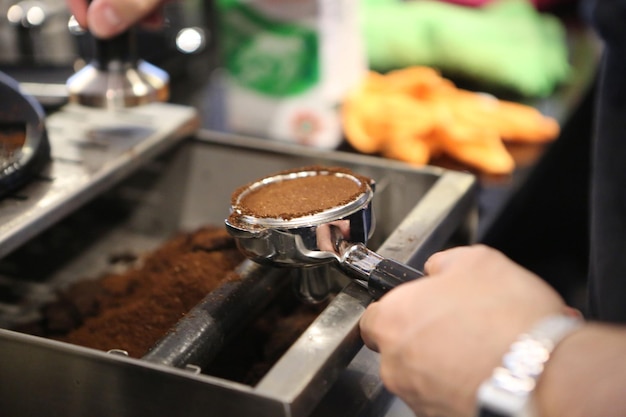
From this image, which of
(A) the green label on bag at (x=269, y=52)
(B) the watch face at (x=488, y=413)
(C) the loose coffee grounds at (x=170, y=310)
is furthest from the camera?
(A) the green label on bag at (x=269, y=52)

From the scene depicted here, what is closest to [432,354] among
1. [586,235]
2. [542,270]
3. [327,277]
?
[327,277]

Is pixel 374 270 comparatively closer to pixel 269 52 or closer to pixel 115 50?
pixel 115 50

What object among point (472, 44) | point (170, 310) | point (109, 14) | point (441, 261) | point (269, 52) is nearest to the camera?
point (441, 261)

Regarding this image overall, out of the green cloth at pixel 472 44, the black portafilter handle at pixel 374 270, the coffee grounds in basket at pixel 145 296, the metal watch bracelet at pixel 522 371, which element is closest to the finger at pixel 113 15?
the coffee grounds in basket at pixel 145 296

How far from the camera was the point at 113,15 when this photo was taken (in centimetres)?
76

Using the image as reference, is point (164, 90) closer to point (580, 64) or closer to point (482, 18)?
point (482, 18)

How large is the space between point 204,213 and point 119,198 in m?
0.11

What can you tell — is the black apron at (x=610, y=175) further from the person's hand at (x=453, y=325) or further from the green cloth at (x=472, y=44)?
the green cloth at (x=472, y=44)

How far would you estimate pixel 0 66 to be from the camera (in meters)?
1.16

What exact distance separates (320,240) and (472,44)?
0.82 m

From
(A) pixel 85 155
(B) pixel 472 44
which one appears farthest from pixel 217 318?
(B) pixel 472 44

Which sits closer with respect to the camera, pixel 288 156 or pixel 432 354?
pixel 432 354

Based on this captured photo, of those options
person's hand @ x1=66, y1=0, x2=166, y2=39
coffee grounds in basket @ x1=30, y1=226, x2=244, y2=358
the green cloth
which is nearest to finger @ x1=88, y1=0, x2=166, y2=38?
person's hand @ x1=66, y1=0, x2=166, y2=39

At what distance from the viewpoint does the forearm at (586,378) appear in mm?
426
